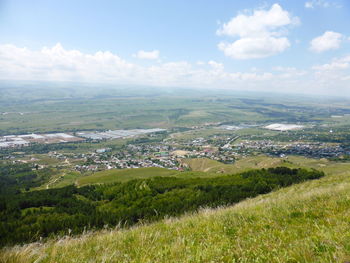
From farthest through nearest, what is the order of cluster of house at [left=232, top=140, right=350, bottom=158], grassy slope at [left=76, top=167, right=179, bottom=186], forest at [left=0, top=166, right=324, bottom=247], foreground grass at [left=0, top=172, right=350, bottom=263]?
1. cluster of house at [left=232, top=140, right=350, bottom=158]
2. grassy slope at [left=76, top=167, right=179, bottom=186]
3. forest at [left=0, top=166, right=324, bottom=247]
4. foreground grass at [left=0, top=172, right=350, bottom=263]

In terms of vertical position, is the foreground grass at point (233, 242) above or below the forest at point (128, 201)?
above

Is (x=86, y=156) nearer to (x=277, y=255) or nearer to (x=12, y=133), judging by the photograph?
(x=12, y=133)

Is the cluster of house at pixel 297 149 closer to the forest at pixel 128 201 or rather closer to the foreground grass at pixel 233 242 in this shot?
the forest at pixel 128 201

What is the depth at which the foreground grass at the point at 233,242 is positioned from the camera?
3.77 metres

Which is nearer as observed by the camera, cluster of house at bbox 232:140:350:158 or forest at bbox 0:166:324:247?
forest at bbox 0:166:324:247

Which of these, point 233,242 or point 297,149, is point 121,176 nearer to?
point 233,242

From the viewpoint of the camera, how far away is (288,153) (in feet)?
377

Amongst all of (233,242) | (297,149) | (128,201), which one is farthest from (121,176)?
(297,149)

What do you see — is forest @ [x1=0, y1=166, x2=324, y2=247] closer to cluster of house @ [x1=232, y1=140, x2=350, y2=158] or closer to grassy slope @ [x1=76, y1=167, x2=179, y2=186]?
grassy slope @ [x1=76, y1=167, x2=179, y2=186]

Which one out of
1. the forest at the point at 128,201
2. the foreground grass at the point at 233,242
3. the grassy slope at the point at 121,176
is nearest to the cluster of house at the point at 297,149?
the grassy slope at the point at 121,176

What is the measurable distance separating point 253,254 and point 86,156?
13006 cm

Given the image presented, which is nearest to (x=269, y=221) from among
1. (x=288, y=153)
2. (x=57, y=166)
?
(x=57, y=166)

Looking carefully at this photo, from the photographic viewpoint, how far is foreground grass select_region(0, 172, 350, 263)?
148 inches

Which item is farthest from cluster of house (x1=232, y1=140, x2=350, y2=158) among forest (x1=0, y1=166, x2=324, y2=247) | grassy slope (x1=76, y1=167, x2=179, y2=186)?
forest (x1=0, y1=166, x2=324, y2=247)
